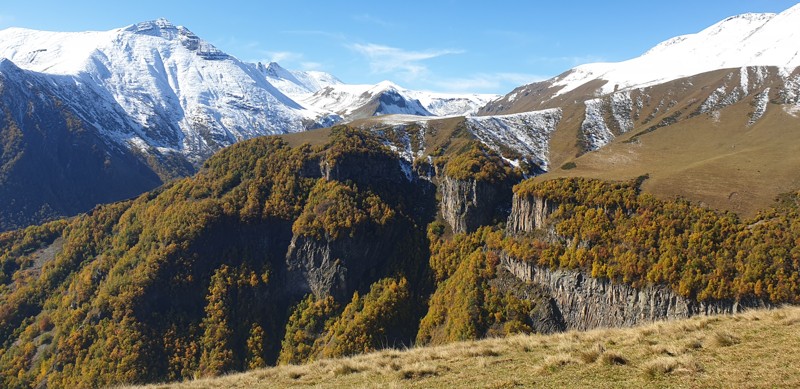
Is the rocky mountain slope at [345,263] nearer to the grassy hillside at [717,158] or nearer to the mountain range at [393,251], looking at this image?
the mountain range at [393,251]

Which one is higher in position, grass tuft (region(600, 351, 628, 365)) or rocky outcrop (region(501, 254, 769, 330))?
grass tuft (region(600, 351, 628, 365))

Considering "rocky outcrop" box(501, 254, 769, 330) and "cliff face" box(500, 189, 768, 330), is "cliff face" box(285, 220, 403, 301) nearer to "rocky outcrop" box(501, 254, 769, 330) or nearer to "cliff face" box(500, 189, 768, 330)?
"cliff face" box(500, 189, 768, 330)

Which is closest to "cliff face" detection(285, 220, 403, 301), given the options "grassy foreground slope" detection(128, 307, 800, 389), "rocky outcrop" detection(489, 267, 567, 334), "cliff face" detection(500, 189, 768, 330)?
"cliff face" detection(500, 189, 768, 330)

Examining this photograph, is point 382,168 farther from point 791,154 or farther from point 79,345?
point 791,154

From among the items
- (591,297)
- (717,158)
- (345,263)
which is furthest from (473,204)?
(717,158)

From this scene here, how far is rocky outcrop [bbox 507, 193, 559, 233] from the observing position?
11086cm

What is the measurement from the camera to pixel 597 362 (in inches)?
757

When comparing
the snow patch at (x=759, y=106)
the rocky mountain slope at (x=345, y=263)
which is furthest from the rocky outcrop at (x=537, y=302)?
the snow patch at (x=759, y=106)

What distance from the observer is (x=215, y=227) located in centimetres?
14712

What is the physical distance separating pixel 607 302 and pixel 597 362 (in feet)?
256

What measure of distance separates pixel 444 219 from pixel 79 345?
104 metres

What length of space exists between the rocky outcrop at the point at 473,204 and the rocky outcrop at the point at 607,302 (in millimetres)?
27394

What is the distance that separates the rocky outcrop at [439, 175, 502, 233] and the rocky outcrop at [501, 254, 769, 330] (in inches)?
1078

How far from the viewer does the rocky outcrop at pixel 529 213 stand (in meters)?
111
